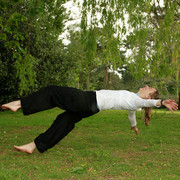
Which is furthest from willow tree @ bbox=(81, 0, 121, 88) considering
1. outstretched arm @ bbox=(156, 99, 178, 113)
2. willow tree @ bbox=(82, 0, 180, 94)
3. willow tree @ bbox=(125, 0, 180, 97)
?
outstretched arm @ bbox=(156, 99, 178, 113)

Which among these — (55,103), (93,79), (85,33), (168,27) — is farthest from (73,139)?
(93,79)

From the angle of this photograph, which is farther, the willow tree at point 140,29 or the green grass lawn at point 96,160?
the willow tree at point 140,29

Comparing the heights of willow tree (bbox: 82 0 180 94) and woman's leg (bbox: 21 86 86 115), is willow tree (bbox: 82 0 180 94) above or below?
above

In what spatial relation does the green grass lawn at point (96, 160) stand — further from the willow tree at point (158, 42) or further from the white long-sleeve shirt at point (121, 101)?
the willow tree at point (158, 42)

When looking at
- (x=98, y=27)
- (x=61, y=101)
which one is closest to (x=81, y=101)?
(x=61, y=101)

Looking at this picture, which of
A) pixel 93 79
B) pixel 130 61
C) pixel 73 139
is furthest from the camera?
pixel 93 79

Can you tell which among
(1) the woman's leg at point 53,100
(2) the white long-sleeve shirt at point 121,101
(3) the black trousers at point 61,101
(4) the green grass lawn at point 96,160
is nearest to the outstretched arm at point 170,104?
(2) the white long-sleeve shirt at point 121,101

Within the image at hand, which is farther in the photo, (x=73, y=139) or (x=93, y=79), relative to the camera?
(x=93, y=79)

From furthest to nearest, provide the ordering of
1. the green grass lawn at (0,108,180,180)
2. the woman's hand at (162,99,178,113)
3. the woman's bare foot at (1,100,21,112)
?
the woman's bare foot at (1,100,21,112)
the woman's hand at (162,99,178,113)
the green grass lawn at (0,108,180,180)

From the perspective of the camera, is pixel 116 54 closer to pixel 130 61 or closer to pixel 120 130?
Answer: pixel 130 61

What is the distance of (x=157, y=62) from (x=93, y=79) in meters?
35.2

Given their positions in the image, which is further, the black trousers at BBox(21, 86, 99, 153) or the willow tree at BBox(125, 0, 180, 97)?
the willow tree at BBox(125, 0, 180, 97)

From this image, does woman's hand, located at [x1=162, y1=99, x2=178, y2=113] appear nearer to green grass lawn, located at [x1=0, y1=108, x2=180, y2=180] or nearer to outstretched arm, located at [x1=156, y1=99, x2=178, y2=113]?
outstretched arm, located at [x1=156, y1=99, x2=178, y2=113]

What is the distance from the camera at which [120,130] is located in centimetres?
946
